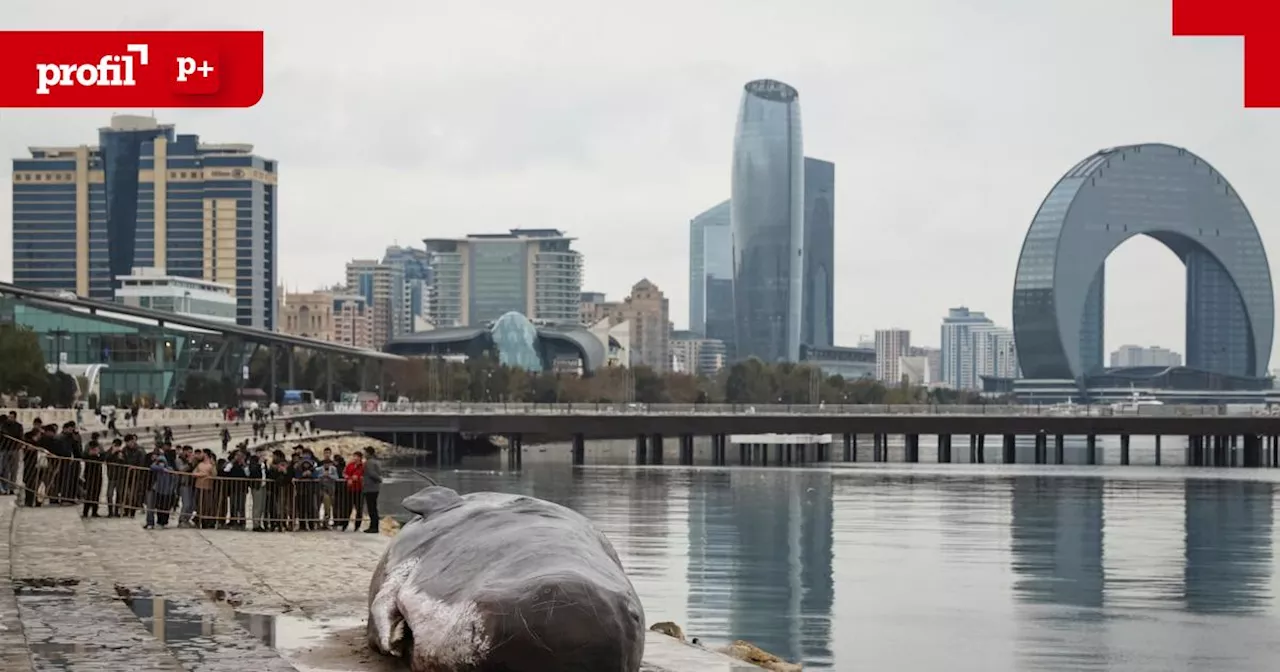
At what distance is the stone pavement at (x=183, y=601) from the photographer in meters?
18.0

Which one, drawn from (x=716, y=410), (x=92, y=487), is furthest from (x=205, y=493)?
(x=716, y=410)

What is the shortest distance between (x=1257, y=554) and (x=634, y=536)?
1751 centimetres

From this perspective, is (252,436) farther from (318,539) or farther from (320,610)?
(320,610)

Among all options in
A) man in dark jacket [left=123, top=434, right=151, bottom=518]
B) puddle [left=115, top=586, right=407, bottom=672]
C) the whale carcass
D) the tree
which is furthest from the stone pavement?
the tree

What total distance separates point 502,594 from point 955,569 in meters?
31.0

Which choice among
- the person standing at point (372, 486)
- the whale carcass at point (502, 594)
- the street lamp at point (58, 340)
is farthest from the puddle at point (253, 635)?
the street lamp at point (58, 340)

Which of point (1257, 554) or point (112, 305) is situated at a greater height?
point (112, 305)

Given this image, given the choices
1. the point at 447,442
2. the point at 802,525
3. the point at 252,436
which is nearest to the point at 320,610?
the point at 802,525

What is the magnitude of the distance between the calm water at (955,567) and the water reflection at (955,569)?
78 mm

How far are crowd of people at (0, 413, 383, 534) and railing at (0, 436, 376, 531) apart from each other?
0.06 ft

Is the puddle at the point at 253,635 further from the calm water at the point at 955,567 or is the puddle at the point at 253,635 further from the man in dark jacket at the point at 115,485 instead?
the man in dark jacket at the point at 115,485

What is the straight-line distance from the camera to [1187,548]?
52281mm

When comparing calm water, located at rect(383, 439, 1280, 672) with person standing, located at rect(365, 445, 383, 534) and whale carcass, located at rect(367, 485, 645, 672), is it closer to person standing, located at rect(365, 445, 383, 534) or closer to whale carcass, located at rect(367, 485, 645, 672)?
person standing, located at rect(365, 445, 383, 534)

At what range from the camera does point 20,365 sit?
105250 millimetres
